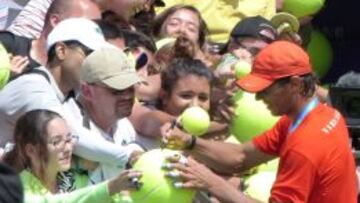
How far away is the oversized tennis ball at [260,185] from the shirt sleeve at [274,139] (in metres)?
0.17

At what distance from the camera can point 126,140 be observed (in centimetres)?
468

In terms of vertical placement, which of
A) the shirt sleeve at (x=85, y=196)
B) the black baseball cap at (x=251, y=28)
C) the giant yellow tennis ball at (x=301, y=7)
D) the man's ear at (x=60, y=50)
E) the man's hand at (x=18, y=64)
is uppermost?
the man's ear at (x=60, y=50)

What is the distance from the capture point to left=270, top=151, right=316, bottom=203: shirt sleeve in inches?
177

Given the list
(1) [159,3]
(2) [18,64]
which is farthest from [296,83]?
(1) [159,3]

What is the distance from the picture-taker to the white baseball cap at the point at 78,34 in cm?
473

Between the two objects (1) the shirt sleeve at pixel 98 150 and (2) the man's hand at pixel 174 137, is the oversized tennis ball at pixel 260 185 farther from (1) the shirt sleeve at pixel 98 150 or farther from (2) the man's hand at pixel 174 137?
(1) the shirt sleeve at pixel 98 150

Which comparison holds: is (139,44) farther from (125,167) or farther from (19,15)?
(125,167)

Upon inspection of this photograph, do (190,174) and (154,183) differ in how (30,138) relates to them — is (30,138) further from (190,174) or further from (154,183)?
(190,174)

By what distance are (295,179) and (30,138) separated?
1.08 metres

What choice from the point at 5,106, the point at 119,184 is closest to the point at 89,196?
the point at 119,184

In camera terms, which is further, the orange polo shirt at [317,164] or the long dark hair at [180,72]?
the long dark hair at [180,72]

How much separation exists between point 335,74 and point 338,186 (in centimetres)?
397

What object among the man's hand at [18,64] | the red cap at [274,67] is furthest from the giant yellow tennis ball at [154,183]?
the man's hand at [18,64]

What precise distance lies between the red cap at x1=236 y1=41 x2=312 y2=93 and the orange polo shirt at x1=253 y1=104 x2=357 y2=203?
19 cm
